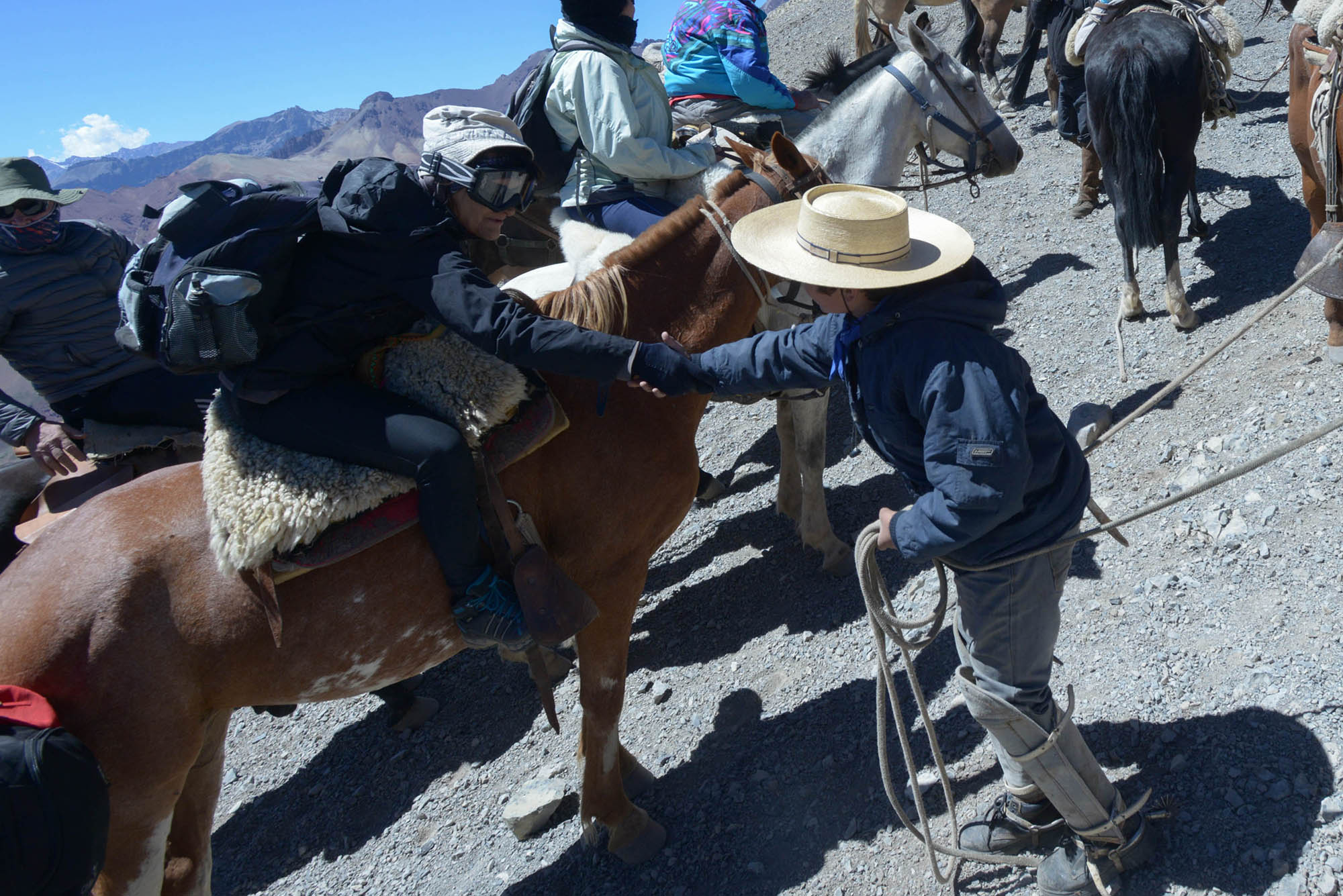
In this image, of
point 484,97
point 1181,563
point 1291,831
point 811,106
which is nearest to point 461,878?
point 1291,831

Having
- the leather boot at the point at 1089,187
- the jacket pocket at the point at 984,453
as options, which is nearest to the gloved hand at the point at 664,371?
the jacket pocket at the point at 984,453

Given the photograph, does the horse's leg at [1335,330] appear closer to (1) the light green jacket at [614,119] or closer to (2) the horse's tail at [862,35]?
(1) the light green jacket at [614,119]

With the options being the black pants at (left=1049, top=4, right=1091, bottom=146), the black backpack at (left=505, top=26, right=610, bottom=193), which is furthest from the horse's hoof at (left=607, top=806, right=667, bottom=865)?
the black pants at (left=1049, top=4, right=1091, bottom=146)

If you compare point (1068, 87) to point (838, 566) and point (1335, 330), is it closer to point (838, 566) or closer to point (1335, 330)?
point (1335, 330)

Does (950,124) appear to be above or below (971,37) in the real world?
below

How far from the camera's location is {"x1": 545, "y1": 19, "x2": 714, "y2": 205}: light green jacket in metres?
4.30

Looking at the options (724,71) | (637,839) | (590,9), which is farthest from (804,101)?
(637,839)

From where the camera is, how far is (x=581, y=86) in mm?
4383

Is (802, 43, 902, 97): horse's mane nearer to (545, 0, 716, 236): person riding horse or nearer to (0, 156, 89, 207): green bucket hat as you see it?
(545, 0, 716, 236): person riding horse

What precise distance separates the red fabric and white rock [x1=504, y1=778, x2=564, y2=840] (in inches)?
77.9

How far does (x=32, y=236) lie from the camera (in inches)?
152

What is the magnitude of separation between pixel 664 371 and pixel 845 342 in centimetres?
63

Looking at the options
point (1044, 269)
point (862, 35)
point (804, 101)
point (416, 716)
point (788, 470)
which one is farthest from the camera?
point (862, 35)

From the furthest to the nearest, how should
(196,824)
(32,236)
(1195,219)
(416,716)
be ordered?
(1195,219) < (416,716) < (32,236) < (196,824)
